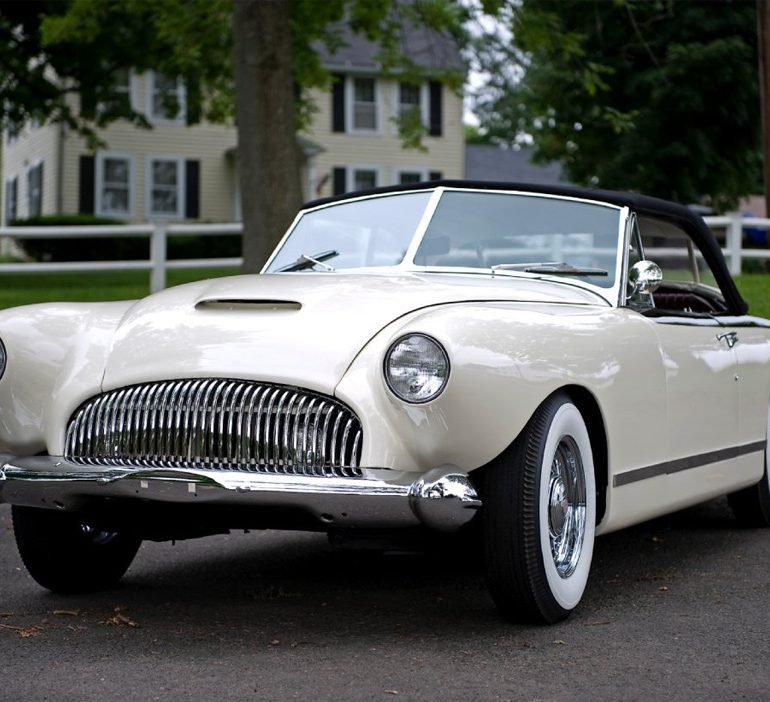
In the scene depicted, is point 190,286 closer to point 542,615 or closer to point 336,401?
point 336,401

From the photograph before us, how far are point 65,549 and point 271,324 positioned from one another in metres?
1.30

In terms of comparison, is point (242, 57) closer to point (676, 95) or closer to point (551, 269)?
point (551, 269)

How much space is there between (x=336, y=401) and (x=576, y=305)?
1.26 metres

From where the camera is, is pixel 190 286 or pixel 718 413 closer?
pixel 190 286

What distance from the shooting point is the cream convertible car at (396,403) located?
4227 millimetres

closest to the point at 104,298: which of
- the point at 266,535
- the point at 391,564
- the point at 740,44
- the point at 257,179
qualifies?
the point at 257,179

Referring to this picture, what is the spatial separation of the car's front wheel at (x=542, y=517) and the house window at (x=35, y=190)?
33965 millimetres

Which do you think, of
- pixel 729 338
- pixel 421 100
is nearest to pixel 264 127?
pixel 729 338

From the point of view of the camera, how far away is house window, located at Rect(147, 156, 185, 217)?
36438mm

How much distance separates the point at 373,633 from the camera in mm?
4504

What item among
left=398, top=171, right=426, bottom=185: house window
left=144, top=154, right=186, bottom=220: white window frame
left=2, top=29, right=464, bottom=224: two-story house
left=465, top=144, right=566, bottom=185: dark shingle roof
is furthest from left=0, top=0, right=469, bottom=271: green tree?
left=465, top=144, right=566, bottom=185: dark shingle roof

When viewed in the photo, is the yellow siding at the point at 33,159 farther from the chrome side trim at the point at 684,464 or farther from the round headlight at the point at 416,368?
the round headlight at the point at 416,368

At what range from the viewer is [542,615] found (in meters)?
4.51

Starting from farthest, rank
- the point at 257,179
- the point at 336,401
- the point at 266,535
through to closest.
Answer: the point at 257,179 → the point at 266,535 → the point at 336,401
